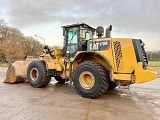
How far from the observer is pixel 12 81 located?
9.02 meters

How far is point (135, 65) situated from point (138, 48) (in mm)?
556

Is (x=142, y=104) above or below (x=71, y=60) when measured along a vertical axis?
below

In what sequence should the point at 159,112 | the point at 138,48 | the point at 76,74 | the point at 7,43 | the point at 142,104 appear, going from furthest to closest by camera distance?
the point at 7,43, the point at 76,74, the point at 138,48, the point at 142,104, the point at 159,112

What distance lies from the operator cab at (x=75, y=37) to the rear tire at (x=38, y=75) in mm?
1084

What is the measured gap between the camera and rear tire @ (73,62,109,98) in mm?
6148

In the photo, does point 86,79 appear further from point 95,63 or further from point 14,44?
point 14,44

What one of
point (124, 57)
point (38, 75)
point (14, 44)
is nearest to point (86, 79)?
point (124, 57)

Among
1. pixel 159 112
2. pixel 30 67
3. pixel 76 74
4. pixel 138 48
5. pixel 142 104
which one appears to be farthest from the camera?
pixel 30 67

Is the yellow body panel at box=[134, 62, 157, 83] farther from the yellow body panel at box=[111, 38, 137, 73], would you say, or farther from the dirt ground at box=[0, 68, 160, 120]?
the dirt ground at box=[0, 68, 160, 120]

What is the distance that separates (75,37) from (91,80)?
1929mm

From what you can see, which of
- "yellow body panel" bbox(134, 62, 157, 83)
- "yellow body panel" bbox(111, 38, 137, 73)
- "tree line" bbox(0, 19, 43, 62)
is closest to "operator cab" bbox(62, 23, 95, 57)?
"yellow body panel" bbox(111, 38, 137, 73)

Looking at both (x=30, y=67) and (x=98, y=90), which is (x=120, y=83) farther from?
(x=30, y=67)

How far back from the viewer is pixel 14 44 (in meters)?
32.2

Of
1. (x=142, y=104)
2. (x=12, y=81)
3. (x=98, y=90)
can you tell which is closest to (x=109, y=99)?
(x=98, y=90)
